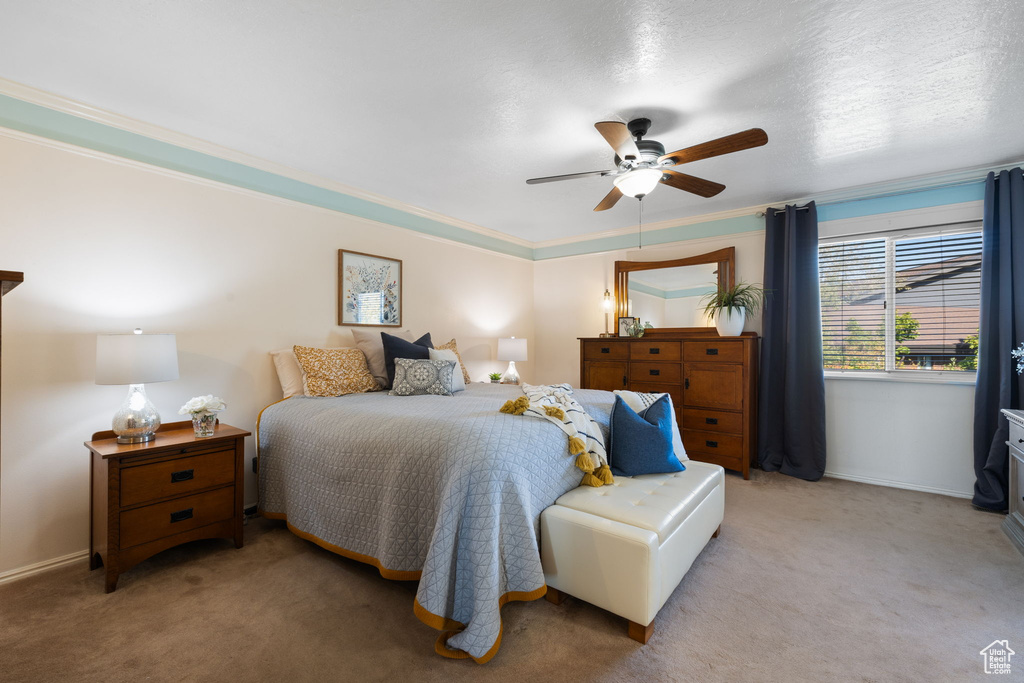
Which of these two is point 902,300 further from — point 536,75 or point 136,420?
point 136,420

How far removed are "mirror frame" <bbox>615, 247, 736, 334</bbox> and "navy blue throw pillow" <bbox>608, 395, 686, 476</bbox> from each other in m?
2.21

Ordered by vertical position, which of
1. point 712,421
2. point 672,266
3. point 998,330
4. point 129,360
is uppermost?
point 672,266

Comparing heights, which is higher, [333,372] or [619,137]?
[619,137]

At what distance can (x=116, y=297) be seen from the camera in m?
A: 2.50

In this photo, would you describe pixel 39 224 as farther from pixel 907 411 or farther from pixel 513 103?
pixel 907 411

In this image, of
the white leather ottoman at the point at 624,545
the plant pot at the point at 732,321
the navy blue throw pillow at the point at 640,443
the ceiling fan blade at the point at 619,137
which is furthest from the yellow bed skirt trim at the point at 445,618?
the plant pot at the point at 732,321

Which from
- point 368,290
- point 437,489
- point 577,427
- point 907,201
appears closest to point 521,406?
point 577,427

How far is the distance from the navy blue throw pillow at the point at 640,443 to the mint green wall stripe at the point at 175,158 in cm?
268

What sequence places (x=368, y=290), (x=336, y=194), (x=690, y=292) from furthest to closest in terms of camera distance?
(x=690, y=292), (x=368, y=290), (x=336, y=194)

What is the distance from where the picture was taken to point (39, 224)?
227 cm

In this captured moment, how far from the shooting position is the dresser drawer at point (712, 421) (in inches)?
147

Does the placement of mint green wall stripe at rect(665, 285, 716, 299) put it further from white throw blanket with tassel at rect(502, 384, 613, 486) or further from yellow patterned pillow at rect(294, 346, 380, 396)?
yellow patterned pillow at rect(294, 346, 380, 396)

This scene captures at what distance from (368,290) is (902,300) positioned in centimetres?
438

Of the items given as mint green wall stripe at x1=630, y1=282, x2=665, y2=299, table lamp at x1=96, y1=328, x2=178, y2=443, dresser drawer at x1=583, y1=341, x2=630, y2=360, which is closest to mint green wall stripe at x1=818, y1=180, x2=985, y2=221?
mint green wall stripe at x1=630, y1=282, x2=665, y2=299
